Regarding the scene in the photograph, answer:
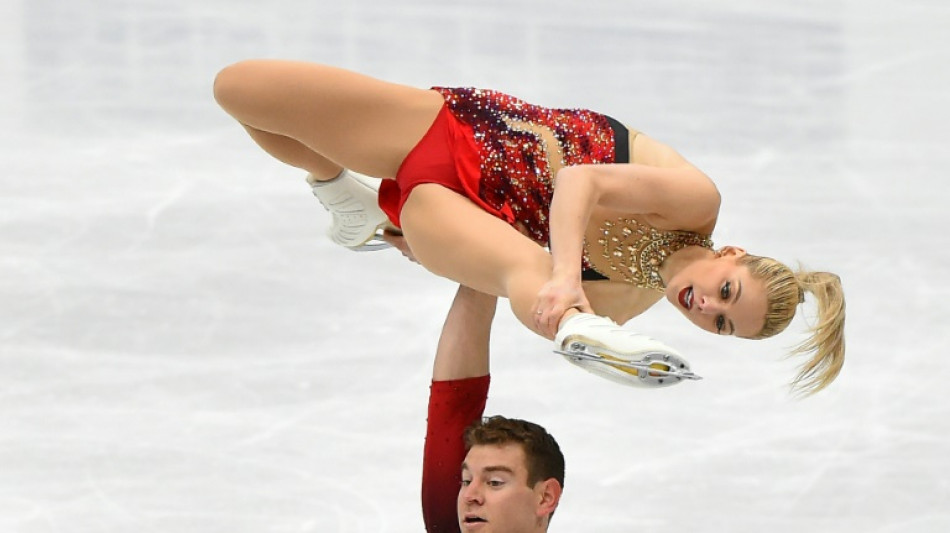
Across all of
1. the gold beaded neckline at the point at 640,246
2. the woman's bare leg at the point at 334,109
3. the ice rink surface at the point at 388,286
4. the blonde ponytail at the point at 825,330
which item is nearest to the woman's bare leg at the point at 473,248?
the woman's bare leg at the point at 334,109

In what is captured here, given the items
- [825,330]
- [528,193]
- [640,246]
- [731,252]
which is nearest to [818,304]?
[825,330]

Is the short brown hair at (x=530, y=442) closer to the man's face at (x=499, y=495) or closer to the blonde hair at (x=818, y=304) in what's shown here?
the man's face at (x=499, y=495)

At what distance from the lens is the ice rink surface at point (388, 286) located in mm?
3869

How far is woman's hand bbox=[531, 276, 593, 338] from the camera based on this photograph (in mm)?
2771

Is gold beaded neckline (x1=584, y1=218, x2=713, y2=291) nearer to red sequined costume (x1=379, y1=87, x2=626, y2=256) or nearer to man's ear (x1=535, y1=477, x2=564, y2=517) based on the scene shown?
red sequined costume (x1=379, y1=87, x2=626, y2=256)

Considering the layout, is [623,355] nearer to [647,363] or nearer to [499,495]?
[647,363]

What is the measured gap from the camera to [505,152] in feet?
10.8

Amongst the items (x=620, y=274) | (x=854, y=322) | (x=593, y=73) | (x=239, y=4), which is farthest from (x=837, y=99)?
(x=620, y=274)

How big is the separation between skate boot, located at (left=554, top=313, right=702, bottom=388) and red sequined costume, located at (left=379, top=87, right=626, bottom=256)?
646 millimetres

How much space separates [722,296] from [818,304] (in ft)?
0.79

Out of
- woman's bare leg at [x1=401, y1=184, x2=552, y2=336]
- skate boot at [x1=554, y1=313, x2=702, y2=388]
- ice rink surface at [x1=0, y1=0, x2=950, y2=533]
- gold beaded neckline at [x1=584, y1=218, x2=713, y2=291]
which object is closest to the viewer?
skate boot at [x1=554, y1=313, x2=702, y2=388]

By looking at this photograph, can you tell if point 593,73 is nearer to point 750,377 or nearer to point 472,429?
point 750,377

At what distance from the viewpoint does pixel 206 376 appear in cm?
419

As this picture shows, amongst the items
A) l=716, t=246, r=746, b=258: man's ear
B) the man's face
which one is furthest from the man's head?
l=716, t=246, r=746, b=258: man's ear
